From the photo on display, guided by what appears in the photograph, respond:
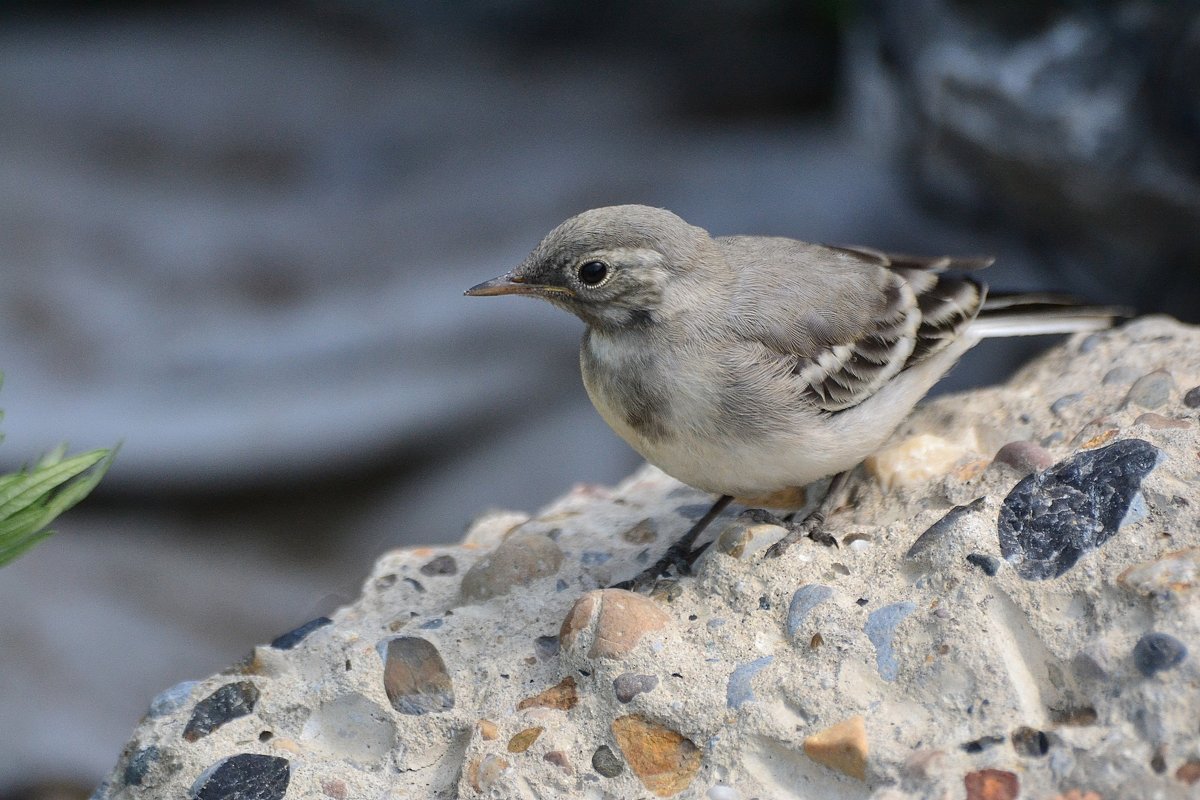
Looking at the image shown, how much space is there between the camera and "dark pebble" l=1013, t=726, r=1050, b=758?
303 cm

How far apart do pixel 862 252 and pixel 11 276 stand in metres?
8.08

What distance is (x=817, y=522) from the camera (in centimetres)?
430

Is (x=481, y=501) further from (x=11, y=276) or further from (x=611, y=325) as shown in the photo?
(x=611, y=325)

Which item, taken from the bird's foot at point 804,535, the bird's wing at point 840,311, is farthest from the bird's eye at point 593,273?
the bird's foot at point 804,535

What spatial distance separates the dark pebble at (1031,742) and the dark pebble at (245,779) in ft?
7.35

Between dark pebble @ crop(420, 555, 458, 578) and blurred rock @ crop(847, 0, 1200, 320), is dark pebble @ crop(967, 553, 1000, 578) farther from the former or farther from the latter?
blurred rock @ crop(847, 0, 1200, 320)

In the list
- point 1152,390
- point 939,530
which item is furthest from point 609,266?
point 1152,390

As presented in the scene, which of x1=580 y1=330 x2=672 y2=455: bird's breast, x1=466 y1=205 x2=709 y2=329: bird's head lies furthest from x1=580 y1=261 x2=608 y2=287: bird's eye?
x1=580 y1=330 x2=672 y2=455: bird's breast

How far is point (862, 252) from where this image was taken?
5270 mm

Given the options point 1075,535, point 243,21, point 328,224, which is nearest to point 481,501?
point 328,224

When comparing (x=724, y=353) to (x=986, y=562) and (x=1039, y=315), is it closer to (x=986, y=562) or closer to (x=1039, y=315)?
(x=986, y=562)

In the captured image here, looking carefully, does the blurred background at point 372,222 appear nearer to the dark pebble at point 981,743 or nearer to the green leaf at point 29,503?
the green leaf at point 29,503

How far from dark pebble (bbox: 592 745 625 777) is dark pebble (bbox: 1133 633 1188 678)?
59.7 inches

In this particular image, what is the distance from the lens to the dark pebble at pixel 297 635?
4.25m
